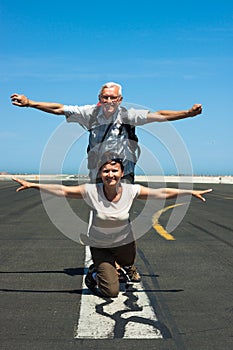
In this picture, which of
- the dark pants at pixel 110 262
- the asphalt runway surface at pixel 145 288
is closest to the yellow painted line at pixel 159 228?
the asphalt runway surface at pixel 145 288

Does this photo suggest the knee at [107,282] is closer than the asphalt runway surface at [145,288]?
No

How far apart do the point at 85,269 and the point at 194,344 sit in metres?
3.11

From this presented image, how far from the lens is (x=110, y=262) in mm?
5855

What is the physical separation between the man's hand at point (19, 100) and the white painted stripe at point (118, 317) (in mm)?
2053

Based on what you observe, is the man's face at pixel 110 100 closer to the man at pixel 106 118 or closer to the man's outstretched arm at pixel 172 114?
the man at pixel 106 118

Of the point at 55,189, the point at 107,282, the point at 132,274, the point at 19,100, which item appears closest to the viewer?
the point at 107,282

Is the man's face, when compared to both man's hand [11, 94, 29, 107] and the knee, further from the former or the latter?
the knee

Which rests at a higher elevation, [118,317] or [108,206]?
[108,206]

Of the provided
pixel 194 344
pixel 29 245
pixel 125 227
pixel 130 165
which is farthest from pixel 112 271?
pixel 29 245

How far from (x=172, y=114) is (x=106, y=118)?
74 cm

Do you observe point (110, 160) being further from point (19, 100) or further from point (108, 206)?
point (19, 100)

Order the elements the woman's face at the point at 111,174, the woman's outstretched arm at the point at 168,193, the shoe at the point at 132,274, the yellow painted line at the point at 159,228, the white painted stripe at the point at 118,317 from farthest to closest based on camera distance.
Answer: the yellow painted line at the point at 159,228 → the shoe at the point at 132,274 → the woman's outstretched arm at the point at 168,193 → the woman's face at the point at 111,174 → the white painted stripe at the point at 118,317

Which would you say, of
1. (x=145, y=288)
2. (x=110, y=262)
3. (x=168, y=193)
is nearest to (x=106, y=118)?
(x=168, y=193)

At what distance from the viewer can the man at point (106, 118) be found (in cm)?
585
